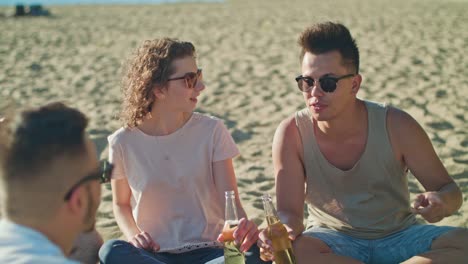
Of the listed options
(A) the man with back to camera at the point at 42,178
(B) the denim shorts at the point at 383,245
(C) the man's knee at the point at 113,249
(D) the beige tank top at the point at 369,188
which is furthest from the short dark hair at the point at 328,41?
(A) the man with back to camera at the point at 42,178

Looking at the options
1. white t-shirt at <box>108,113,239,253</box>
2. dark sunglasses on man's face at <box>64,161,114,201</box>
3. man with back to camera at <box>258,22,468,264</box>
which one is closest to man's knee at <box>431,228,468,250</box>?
man with back to camera at <box>258,22,468,264</box>

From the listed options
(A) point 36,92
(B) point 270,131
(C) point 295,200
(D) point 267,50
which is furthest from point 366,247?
(D) point 267,50

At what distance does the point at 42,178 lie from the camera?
5.82 feet

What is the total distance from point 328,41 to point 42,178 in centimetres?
202

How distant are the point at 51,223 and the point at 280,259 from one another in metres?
1.31

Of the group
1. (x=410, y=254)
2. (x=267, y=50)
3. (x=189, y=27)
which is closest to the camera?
(x=410, y=254)

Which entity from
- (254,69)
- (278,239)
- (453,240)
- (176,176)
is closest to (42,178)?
(278,239)

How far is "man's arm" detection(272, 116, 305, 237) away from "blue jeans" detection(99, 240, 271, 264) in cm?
30

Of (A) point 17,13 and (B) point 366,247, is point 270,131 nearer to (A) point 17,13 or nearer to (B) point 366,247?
(B) point 366,247

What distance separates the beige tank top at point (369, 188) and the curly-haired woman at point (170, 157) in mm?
480

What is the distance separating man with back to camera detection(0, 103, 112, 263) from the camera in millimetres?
1757

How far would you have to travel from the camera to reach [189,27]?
16.2 metres

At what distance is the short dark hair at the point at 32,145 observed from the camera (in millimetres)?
1770

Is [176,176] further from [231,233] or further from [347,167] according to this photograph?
[347,167]
